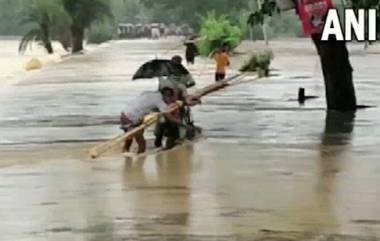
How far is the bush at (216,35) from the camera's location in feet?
178

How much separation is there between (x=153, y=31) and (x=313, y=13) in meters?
84.9

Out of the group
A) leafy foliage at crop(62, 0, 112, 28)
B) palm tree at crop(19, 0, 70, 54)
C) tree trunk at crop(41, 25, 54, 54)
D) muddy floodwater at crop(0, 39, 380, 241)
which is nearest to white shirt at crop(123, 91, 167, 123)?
muddy floodwater at crop(0, 39, 380, 241)

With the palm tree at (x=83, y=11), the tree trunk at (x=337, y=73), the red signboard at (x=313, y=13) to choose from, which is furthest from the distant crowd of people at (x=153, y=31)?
the red signboard at (x=313, y=13)

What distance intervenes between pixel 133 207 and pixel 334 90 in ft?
41.7

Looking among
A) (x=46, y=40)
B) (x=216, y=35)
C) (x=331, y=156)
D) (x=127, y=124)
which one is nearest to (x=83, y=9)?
(x=46, y=40)

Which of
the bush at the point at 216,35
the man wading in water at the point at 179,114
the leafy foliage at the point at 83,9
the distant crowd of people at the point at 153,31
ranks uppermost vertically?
the man wading in water at the point at 179,114

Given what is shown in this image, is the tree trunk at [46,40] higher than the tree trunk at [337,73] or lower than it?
lower

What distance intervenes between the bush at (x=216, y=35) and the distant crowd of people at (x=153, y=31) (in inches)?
1553

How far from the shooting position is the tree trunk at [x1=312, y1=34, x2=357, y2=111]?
2214 centimetres

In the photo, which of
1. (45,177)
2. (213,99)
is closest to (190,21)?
(213,99)

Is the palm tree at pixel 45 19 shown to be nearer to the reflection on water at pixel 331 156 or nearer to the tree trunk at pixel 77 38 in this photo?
the tree trunk at pixel 77 38

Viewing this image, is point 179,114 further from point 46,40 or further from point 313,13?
point 46,40

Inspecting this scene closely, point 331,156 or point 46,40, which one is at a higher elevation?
point 331,156

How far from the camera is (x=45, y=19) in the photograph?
66.5 meters
